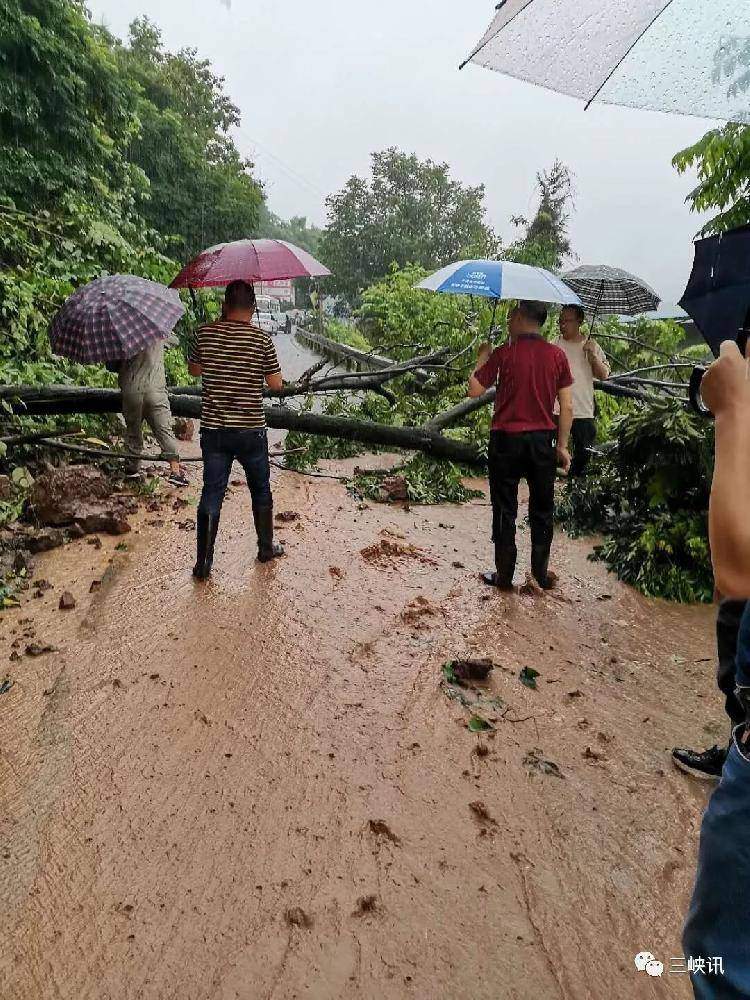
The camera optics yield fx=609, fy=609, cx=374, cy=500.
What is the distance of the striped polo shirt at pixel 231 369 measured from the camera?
384 centimetres

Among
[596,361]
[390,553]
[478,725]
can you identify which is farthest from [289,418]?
[478,725]

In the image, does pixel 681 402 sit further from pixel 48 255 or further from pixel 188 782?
pixel 48 255

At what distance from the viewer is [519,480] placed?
4105mm

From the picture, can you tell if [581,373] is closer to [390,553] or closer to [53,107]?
[390,553]

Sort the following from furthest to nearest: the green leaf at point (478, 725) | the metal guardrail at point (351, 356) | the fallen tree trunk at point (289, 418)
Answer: the metal guardrail at point (351, 356) → the fallen tree trunk at point (289, 418) → the green leaf at point (478, 725)

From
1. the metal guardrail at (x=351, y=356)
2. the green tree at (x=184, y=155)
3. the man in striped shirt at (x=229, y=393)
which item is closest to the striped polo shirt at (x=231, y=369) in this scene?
the man in striped shirt at (x=229, y=393)

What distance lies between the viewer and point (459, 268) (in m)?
4.13

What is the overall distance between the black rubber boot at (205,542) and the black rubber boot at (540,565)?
221 cm

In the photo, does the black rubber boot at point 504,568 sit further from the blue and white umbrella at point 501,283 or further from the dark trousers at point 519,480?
the blue and white umbrella at point 501,283

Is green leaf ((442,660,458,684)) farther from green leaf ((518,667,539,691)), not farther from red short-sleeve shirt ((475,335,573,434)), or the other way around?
red short-sleeve shirt ((475,335,573,434))

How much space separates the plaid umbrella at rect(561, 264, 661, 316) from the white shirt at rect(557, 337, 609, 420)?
1552 mm

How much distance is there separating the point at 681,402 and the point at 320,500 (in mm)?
3298

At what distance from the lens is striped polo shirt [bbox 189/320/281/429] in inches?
151

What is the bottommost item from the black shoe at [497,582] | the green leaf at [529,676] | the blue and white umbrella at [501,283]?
the green leaf at [529,676]
